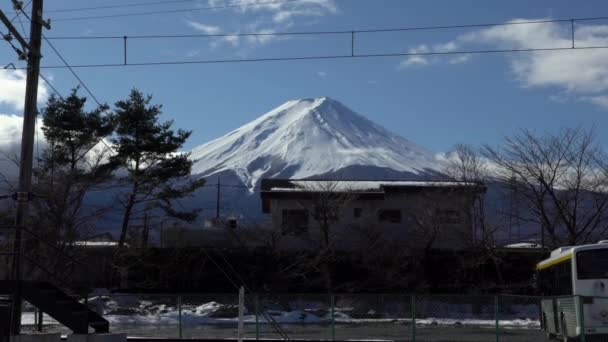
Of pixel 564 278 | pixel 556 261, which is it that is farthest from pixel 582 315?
pixel 556 261

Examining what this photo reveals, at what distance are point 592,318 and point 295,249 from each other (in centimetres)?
2220

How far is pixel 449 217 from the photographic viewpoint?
39344mm

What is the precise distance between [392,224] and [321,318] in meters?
11.7

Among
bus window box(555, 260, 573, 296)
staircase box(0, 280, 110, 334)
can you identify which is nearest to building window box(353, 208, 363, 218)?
bus window box(555, 260, 573, 296)

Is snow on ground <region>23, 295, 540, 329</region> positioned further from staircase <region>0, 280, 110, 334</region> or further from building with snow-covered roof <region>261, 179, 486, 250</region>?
staircase <region>0, 280, 110, 334</region>

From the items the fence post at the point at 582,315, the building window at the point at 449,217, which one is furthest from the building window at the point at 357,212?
the fence post at the point at 582,315

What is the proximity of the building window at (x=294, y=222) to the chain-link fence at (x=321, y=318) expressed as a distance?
6.88m

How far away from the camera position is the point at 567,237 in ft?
118

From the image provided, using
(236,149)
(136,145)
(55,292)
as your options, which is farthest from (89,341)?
(236,149)

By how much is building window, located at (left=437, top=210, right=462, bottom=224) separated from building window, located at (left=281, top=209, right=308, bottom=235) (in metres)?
7.20

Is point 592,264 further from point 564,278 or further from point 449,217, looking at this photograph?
point 449,217

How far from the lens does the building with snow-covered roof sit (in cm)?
3816

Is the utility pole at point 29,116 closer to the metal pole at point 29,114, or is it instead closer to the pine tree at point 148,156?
the metal pole at point 29,114

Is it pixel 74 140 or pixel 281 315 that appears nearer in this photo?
pixel 281 315
